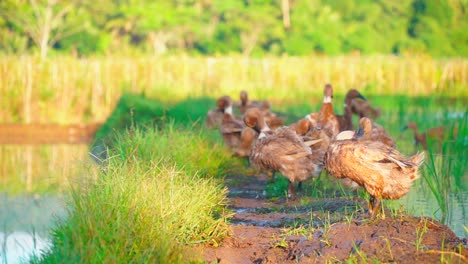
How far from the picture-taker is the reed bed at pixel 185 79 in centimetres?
2409

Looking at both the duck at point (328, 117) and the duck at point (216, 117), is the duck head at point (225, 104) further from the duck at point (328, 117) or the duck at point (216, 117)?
the duck at point (328, 117)

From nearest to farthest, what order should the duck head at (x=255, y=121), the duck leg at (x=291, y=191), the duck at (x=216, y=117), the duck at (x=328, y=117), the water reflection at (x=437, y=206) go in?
1. the water reflection at (x=437, y=206)
2. the duck leg at (x=291, y=191)
3. the duck at (x=328, y=117)
4. the duck head at (x=255, y=121)
5. the duck at (x=216, y=117)

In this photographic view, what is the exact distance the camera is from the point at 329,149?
6.92 metres

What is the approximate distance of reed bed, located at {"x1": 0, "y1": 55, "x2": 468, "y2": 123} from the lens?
24.1 metres

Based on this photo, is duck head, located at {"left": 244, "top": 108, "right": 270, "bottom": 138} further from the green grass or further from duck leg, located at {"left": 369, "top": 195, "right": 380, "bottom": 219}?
duck leg, located at {"left": 369, "top": 195, "right": 380, "bottom": 219}

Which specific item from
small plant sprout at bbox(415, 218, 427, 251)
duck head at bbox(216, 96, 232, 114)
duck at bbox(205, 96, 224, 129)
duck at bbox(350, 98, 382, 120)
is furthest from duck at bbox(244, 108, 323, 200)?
duck at bbox(205, 96, 224, 129)

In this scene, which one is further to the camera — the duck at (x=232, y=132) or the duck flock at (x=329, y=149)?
the duck at (x=232, y=132)

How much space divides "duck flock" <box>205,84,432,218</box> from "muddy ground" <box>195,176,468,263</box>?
0.33 meters

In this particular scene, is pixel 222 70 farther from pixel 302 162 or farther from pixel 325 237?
pixel 325 237

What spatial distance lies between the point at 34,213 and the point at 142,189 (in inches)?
209

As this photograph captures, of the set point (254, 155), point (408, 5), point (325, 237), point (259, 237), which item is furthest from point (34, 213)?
point (408, 5)

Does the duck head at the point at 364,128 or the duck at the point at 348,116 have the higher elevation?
the duck head at the point at 364,128

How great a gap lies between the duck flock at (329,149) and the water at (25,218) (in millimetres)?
2402

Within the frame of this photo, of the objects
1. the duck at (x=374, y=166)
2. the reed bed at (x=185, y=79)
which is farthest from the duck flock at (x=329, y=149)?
the reed bed at (x=185, y=79)
